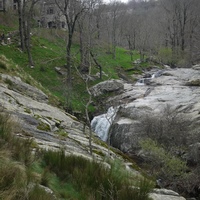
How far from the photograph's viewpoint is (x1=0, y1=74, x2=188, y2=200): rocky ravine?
653 cm

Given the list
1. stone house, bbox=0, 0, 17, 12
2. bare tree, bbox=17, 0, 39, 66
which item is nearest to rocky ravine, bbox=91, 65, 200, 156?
bare tree, bbox=17, 0, 39, 66

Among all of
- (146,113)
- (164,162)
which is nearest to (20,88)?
(164,162)

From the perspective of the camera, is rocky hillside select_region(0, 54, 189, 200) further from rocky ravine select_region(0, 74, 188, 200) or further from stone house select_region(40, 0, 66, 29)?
stone house select_region(40, 0, 66, 29)

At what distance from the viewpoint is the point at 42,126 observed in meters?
8.30

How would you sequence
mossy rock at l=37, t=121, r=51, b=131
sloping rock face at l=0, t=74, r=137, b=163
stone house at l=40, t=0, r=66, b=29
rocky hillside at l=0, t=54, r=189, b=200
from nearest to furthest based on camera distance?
1. rocky hillside at l=0, t=54, r=189, b=200
2. sloping rock face at l=0, t=74, r=137, b=163
3. mossy rock at l=37, t=121, r=51, b=131
4. stone house at l=40, t=0, r=66, b=29

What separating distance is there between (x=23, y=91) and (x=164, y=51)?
41.1 meters

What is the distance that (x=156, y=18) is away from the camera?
72.3m

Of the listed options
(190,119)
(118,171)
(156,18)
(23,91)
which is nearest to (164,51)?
(156,18)

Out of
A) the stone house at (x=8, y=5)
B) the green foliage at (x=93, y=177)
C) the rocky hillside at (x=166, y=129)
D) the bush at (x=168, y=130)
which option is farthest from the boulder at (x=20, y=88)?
the stone house at (x=8, y=5)

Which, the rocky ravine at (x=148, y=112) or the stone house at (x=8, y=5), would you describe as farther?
the stone house at (x=8, y=5)

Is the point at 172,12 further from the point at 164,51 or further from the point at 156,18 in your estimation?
the point at 156,18

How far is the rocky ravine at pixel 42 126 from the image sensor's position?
21.4 feet

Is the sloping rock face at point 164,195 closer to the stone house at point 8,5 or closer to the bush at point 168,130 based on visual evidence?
the bush at point 168,130

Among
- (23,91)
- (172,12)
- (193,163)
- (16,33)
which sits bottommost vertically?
(193,163)
